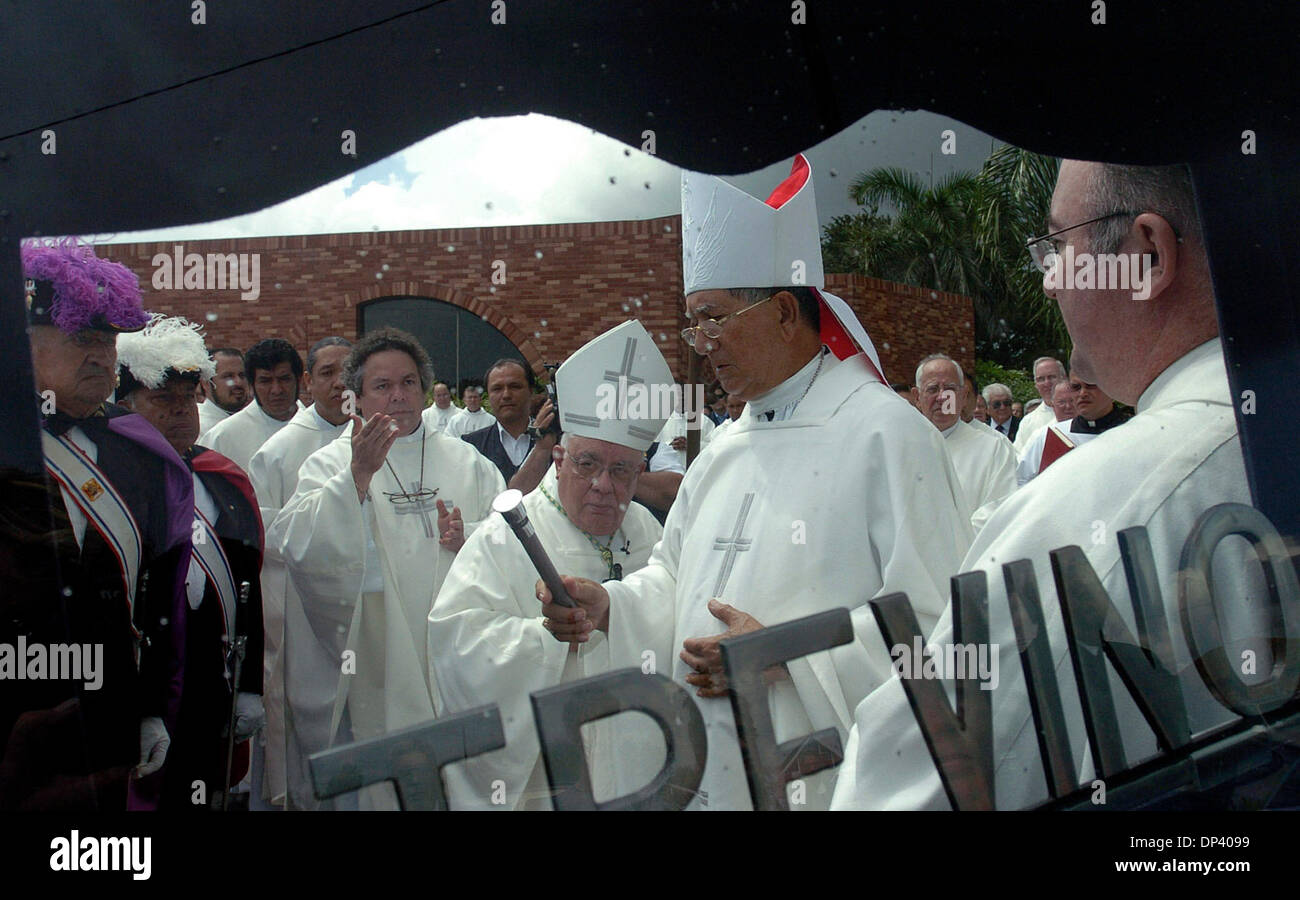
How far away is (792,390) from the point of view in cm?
244

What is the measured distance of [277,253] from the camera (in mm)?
2004

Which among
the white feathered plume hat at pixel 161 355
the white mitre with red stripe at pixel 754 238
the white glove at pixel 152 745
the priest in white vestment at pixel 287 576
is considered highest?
the white mitre with red stripe at pixel 754 238

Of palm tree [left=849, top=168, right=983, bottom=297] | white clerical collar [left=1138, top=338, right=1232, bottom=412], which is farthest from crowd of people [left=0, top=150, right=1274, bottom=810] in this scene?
palm tree [left=849, top=168, right=983, bottom=297]

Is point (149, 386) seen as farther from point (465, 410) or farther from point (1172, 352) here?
point (1172, 352)

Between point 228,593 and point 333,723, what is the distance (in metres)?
0.36

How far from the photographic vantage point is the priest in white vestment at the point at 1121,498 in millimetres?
1730

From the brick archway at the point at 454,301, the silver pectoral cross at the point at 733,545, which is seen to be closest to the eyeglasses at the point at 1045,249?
the silver pectoral cross at the point at 733,545

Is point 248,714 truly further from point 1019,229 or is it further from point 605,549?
point 1019,229

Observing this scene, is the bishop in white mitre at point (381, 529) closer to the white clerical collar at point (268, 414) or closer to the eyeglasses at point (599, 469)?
the white clerical collar at point (268, 414)

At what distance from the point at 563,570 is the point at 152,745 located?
94cm

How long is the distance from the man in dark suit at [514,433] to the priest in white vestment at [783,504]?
13.2 inches

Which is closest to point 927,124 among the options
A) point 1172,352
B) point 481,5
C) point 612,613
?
point 1172,352

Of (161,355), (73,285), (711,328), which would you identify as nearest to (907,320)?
(711,328)

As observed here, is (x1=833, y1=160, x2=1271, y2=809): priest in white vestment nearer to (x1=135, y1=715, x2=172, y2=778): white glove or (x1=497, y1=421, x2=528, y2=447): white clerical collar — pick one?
(x1=497, y1=421, x2=528, y2=447): white clerical collar
